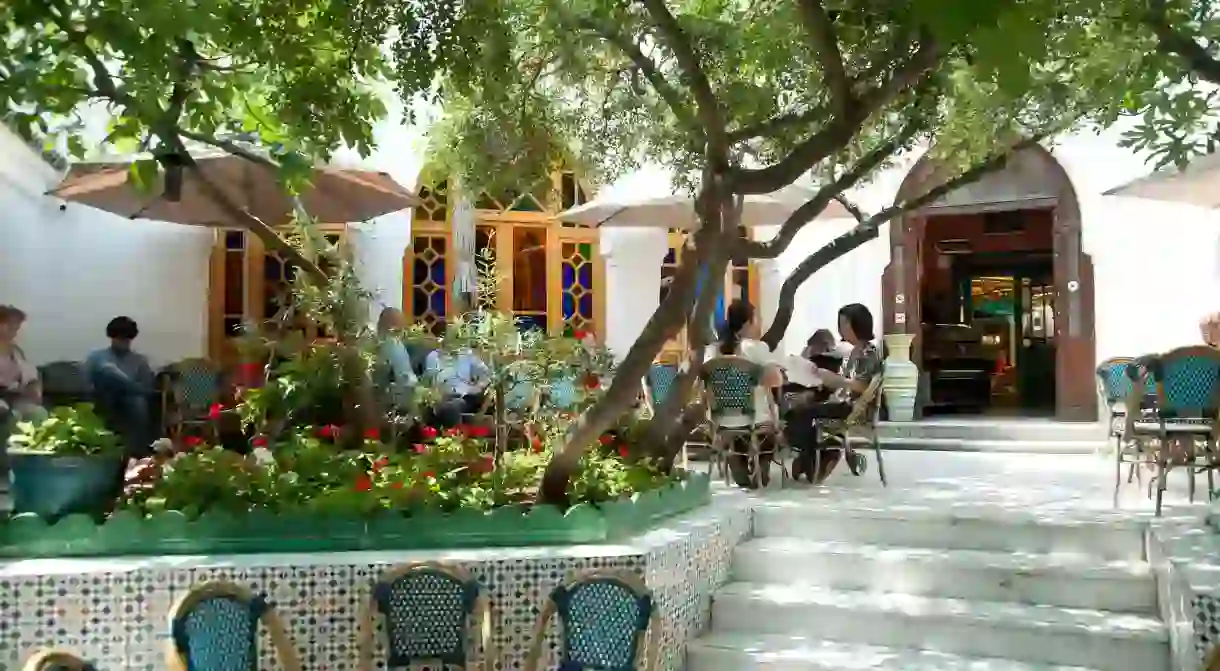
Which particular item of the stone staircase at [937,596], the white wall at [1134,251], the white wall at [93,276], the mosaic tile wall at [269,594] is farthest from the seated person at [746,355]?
the white wall at [93,276]

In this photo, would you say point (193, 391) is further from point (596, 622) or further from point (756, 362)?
point (596, 622)

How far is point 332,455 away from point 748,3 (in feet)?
12.3

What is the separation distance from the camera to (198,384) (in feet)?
25.7

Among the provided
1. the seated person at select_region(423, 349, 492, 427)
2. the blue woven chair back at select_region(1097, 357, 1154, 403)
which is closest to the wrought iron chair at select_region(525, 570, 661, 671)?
the seated person at select_region(423, 349, 492, 427)

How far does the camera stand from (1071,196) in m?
10.8

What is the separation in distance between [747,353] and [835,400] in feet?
2.43

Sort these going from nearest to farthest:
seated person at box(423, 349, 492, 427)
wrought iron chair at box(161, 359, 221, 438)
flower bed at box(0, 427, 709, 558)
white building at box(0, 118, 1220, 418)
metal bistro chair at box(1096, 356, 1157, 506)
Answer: flower bed at box(0, 427, 709, 558)
metal bistro chair at box(1096, 356, 1157, 506)
seated person at box(423, 349, 492, 427)
wrought iron chair at box(161, 359, 221, 438)
white building at box(0, 118, 1220, 418)

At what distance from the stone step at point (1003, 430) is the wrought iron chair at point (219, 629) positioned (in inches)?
304

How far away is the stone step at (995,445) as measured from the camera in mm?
9445

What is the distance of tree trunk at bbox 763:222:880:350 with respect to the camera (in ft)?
22.3

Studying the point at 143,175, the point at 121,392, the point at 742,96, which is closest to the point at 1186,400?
the point at 742,96

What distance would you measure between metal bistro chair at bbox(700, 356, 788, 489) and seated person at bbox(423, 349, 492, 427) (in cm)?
147

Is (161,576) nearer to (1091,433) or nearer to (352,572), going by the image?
(352,572)

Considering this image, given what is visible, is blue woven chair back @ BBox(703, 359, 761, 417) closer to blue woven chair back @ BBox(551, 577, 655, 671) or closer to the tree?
the tree
